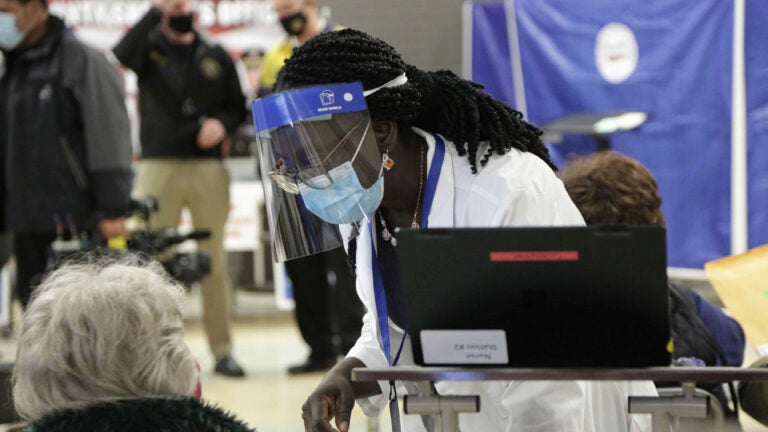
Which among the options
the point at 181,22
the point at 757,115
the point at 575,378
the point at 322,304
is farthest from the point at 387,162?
the point at 181,22

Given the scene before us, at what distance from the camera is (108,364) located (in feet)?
5.58

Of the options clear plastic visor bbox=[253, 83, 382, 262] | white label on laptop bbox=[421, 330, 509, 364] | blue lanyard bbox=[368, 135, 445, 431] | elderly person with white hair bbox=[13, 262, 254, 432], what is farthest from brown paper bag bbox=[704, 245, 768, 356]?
elderly person with white hair bbox=[13, 262, 254, 432]

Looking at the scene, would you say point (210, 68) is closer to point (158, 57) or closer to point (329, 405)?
point (158, 57)

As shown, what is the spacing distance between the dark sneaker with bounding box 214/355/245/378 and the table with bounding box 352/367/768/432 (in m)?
4.38

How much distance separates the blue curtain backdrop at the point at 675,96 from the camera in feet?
18.3

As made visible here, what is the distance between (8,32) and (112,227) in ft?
3.40

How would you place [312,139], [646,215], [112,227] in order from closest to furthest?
[312,139]
[646,215]
[112,227]

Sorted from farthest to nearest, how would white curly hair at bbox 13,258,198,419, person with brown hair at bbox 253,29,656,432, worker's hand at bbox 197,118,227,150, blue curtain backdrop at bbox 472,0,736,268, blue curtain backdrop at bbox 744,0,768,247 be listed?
worker's hand at bbox 197,118,227,150
blue curtain backdrop at bbox 472,0,736,268
blue curtain backdrop at bbox 744,0,768,247
person with brown hair at bbox 253,29,656,432
white curly hair at bbox 13,258,198,419

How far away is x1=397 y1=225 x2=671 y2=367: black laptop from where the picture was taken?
1.61 meters

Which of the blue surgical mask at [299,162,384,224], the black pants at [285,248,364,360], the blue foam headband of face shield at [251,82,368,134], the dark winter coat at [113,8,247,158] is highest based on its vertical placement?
the dark winter coat at [113,8,247,158]

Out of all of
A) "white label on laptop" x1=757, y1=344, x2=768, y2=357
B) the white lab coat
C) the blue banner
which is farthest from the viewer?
the blue banner

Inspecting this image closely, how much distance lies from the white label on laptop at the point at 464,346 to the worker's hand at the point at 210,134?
4402 mm

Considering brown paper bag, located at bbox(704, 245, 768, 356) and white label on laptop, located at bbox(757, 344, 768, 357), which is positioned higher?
brown paper bag, located at bbox(704, 245, 768, 356)

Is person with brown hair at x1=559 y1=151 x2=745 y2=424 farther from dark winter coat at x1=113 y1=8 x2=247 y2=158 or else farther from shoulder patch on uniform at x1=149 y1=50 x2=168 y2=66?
shoulder patch on uniform at x1=149 y1=50 x2=168 y2=66
